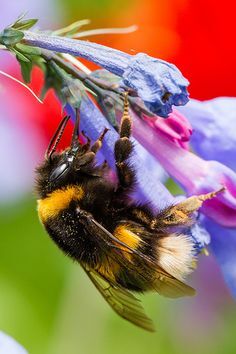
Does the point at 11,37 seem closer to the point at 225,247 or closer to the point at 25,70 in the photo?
the point at 25,70

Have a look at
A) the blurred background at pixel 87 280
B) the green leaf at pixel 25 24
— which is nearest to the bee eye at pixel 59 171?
the green leaf at pixel 25 24

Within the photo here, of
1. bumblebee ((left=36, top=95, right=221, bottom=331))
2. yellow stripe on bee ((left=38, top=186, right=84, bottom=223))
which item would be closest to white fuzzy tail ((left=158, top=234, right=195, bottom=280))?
bumblebee ((left=36, top=95, right=221, bottom=331))

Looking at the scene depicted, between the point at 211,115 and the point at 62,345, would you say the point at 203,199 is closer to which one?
the point at 211,115

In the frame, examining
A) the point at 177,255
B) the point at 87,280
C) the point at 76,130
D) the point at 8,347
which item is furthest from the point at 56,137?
the point at 87,280

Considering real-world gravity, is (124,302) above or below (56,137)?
below

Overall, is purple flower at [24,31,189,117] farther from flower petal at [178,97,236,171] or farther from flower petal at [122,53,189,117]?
flower petal at [178,97,236,171]

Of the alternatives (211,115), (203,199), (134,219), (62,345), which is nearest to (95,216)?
(134,219)

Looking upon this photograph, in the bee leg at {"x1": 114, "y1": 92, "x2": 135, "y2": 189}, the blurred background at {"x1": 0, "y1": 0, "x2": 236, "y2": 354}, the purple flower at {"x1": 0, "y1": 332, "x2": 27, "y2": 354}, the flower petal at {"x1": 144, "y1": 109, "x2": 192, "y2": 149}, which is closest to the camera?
the purple flower at {"x1": 0, "y1": 332, "x2": 27, "y2": 354}
